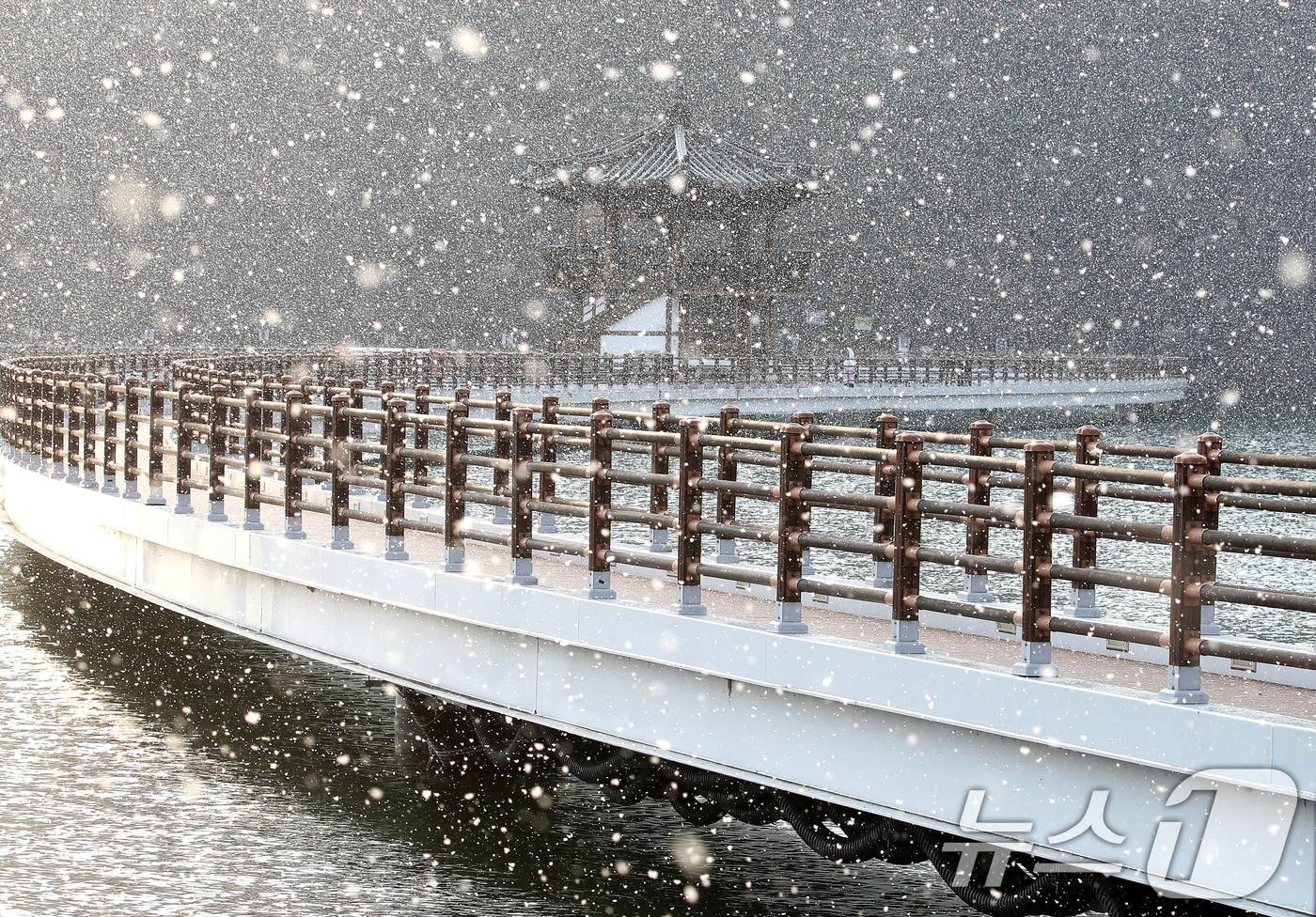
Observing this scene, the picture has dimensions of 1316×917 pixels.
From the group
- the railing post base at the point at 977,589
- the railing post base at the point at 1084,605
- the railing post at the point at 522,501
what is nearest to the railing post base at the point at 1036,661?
the railing post base at the point at 1084,605

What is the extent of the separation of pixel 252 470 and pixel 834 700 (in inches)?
296

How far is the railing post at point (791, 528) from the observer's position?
380 inches

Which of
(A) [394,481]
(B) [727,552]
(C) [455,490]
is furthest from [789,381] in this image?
(C) [455,490]

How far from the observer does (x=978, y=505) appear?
9.41m

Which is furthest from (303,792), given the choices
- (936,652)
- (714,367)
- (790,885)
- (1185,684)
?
(714,367)

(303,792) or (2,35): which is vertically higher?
(2,35)

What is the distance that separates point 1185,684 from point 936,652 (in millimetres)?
1996

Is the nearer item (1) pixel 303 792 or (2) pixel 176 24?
(1) pixel 303 792

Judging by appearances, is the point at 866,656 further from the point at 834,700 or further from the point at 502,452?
the point at 502,452

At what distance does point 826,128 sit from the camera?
279 ft

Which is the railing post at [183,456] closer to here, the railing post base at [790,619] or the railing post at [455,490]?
the railing post at [455,490]

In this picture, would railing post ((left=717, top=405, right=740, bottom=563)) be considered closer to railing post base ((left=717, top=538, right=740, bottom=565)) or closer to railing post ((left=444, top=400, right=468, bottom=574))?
railing post base ((left=717, top=538, right=740, bottom=565))

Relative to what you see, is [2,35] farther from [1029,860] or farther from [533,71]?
[1029,860]

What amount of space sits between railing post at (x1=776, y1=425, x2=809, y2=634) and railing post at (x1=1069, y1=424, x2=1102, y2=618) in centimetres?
140
